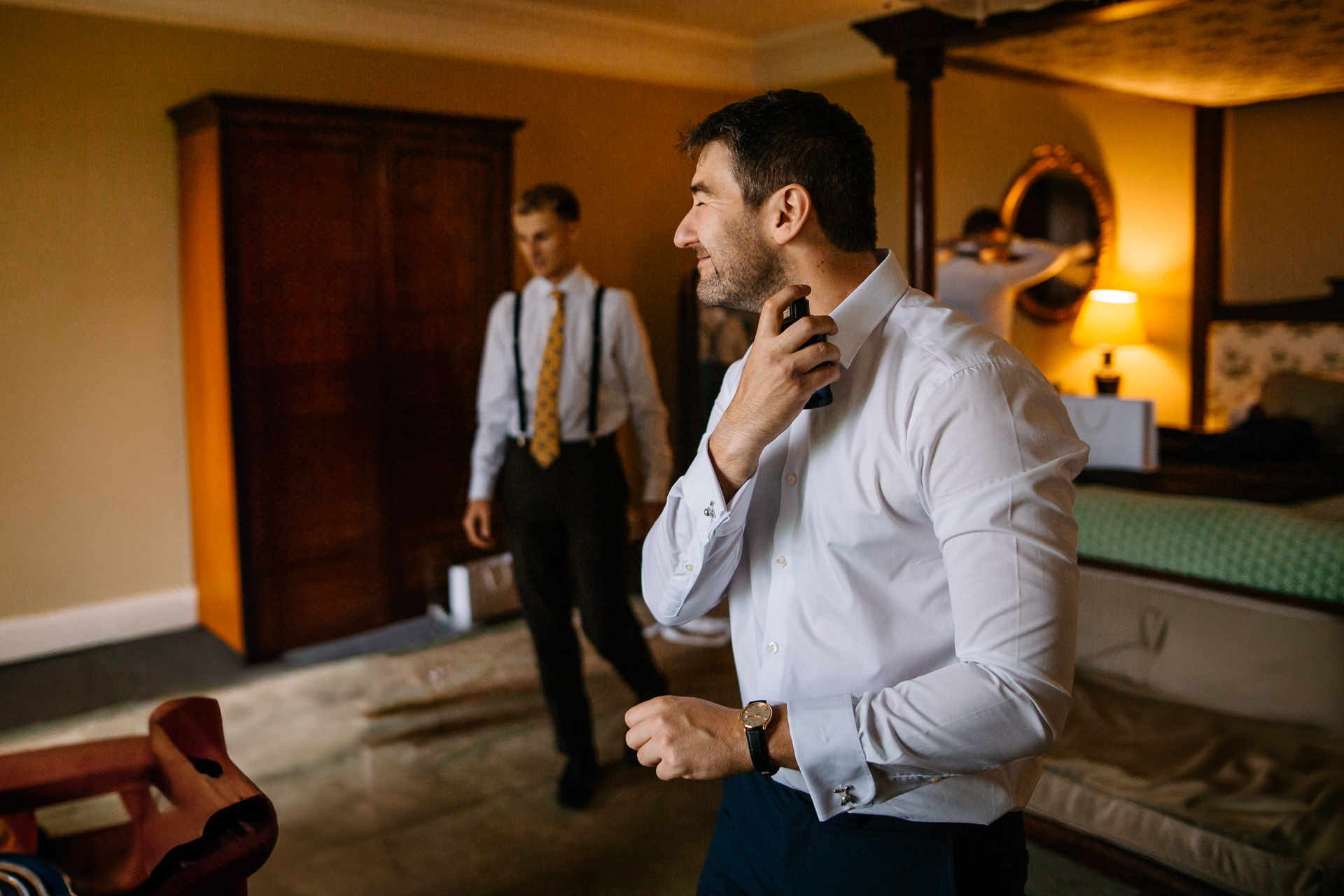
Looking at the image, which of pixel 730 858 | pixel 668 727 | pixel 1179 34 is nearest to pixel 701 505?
pixel 668 727

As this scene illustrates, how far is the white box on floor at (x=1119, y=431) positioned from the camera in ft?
12.9

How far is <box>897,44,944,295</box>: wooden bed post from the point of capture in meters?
3.69

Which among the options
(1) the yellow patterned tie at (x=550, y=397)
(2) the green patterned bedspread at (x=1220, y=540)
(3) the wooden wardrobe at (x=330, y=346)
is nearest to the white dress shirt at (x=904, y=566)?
(1) the yellow patterned tie at (x=550, y=397)

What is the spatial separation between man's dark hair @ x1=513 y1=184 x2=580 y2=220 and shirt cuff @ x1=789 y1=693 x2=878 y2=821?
2021mm

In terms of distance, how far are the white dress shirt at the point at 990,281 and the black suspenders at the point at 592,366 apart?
110 inches

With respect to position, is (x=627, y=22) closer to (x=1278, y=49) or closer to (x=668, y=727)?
(x=1278, y=49)

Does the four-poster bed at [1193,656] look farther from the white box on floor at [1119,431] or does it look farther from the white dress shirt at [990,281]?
the white dress shirt at [990,281]

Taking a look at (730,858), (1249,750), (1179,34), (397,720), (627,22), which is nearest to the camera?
(730,858)

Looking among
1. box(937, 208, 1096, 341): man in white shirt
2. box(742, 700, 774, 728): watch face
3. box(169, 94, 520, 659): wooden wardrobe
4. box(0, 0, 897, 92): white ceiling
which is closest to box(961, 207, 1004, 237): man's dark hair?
box(937, 208, 1096, 341): man in white shirt

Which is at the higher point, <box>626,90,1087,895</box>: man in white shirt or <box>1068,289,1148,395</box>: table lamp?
<box>1068,289,1148,395</box>: table lamp

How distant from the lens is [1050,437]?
0.93 metres

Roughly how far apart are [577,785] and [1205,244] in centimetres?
489

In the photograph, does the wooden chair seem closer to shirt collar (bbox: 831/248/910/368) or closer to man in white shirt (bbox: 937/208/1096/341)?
shirt collar (bbox: 831/248/910/368)

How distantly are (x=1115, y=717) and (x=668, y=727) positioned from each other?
7.12ft
